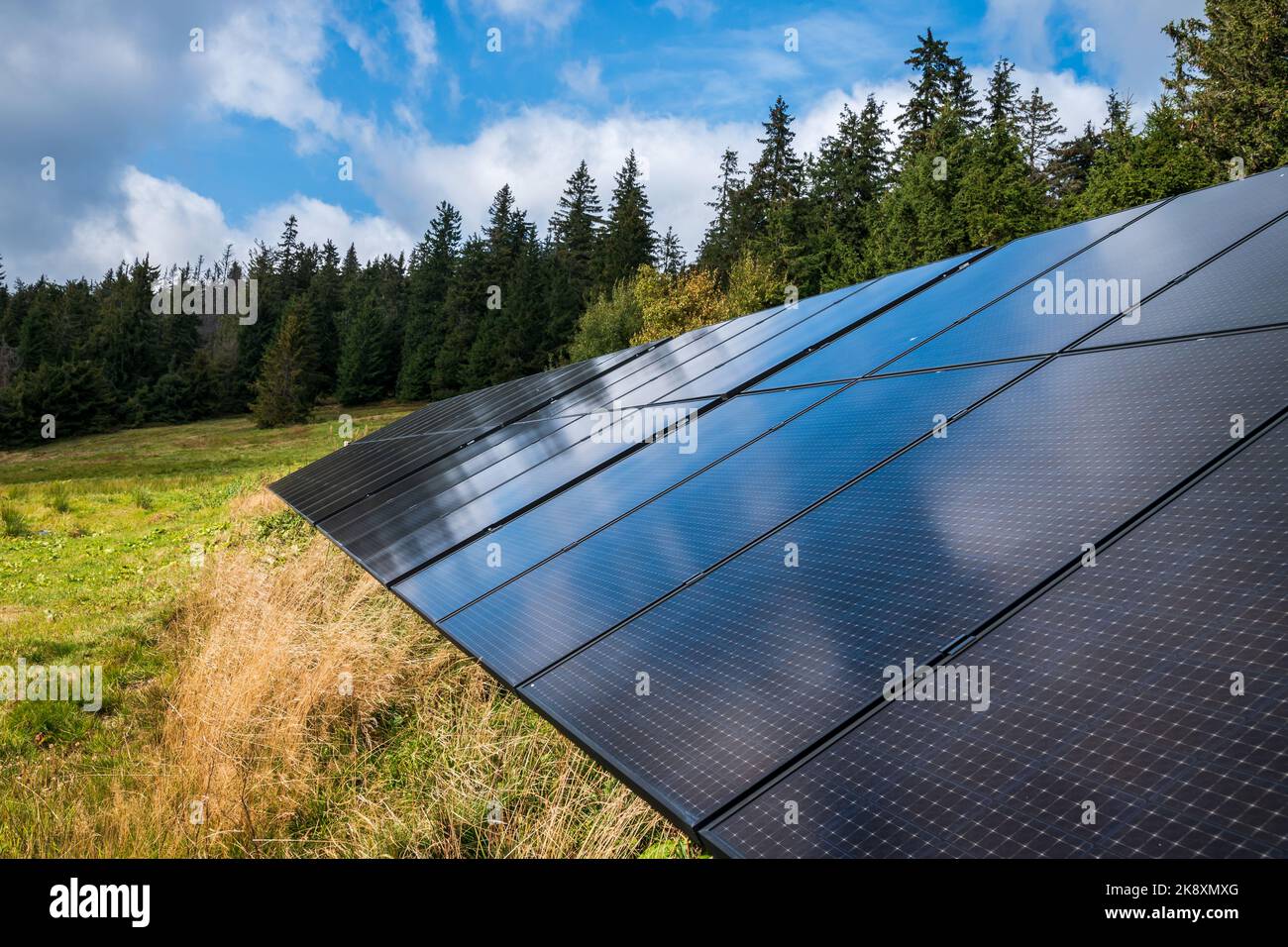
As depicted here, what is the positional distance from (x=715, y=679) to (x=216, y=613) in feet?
26.9

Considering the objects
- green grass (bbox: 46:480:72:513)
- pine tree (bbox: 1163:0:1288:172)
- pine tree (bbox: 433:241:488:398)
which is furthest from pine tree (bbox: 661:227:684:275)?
green grass (bbox: 46:480:72:513)

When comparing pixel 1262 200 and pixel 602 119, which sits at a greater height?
pixel 602 119

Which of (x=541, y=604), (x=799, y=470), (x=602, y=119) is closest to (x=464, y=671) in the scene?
(x=541, y=604)

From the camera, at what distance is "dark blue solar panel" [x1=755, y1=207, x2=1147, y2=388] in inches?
211

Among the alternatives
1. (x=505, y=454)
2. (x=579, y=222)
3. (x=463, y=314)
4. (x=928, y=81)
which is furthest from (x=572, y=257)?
(x=505, y=454)

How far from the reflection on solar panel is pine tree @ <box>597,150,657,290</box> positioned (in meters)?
59.1

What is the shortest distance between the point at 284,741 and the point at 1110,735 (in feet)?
15.8

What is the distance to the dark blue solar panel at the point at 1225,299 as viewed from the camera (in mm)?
3182

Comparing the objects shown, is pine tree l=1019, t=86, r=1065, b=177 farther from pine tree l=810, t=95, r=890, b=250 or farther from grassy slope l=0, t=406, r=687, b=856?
grassy slope l=0, t=406, r=687, b=856

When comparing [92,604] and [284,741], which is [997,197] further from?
[284,741]

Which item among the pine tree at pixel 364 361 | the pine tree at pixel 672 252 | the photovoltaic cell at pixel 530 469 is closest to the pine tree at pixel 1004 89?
the pine tree at pixel 672 252

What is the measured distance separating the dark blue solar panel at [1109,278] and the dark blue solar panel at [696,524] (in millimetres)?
400
